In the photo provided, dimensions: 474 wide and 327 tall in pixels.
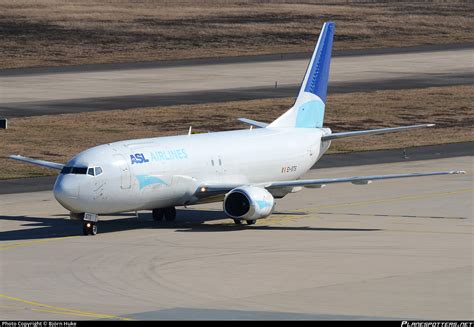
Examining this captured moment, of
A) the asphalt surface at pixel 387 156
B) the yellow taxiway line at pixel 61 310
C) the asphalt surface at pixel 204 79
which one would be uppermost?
the asphalt surface at pixel 204 79

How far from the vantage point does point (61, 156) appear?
76562 mm

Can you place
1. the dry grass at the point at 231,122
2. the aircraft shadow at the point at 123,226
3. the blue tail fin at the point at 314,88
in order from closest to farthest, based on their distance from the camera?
the aircraft shadow at the point at 123,226 → the blue tail fin at the point at 314,88 → the dry grass at the point at 231,122

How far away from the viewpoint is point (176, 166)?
54250mm

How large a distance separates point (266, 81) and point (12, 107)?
26881 mm

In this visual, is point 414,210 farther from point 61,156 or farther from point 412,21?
point 412,21

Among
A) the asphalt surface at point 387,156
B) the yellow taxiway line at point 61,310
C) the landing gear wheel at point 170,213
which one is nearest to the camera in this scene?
the yellow taxiway line at point 61,310

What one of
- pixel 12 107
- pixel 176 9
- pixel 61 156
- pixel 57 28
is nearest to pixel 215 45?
pixel 57 28

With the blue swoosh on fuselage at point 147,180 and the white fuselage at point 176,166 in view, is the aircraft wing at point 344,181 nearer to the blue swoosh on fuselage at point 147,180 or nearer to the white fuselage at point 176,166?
the white fuselage at point 176,166

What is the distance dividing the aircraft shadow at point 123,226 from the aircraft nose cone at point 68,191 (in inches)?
90.8

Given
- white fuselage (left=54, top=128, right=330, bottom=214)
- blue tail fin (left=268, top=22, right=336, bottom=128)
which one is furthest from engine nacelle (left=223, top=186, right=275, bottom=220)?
blue tail fin (left=268, top=22, right=336, bottom=128)

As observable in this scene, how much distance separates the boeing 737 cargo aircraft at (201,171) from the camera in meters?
51.7

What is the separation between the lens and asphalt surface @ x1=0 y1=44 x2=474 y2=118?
103 metres

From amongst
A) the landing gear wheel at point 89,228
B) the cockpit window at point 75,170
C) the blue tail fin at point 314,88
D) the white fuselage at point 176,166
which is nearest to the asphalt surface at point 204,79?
the blue tail fin at point 314,88

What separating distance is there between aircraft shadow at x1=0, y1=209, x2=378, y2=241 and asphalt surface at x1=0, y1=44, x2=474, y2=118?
37587 mm
